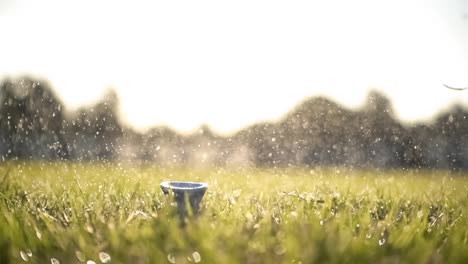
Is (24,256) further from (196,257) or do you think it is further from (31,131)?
(31,131)

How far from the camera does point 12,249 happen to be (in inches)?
79.8

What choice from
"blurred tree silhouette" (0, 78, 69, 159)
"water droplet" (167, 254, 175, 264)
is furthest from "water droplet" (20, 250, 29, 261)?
"blurred tree silhouette" (0, 78, 69, 159)

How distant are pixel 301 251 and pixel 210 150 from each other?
24.1ft

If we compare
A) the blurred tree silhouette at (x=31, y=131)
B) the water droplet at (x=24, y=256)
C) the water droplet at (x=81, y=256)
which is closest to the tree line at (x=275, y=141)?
the blurred tree silhouette at (x=31, y=131)

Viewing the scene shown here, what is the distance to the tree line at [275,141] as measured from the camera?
30.2 feet

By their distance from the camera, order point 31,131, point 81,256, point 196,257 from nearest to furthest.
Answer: point 196,257 < point 81,256 < point 31,131

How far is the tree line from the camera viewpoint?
9.20 meters

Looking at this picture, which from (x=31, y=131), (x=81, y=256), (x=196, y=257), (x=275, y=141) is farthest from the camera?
(x=275, y=141)

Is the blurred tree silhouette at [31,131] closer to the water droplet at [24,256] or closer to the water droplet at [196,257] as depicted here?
the water droplet at [24,256]

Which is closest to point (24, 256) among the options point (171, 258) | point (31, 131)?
point (171, 258)

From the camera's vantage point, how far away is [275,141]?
11039mm

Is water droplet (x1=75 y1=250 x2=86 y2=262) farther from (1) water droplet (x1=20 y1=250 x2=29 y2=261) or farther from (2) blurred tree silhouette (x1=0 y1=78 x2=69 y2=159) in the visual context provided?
(2) blurred tree silhouette (x1=0 y1=78 x2=69 y2=159)

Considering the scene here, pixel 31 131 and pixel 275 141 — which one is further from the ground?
pixel 31 131

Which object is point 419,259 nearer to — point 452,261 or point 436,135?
point 452,261
